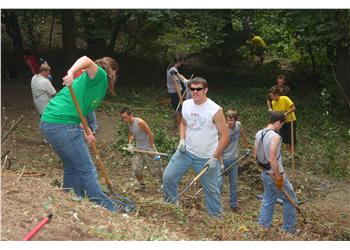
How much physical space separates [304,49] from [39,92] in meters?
11.7

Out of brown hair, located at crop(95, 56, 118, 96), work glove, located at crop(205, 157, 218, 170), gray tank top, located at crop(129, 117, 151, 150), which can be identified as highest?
brown hair, located at crop(95, 56, 118, 96)

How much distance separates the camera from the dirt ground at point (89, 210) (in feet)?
15.0

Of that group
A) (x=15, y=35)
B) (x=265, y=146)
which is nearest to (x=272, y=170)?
(x=265, y=146)

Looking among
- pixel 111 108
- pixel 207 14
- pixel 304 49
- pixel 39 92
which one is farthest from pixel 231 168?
pixel 304 49

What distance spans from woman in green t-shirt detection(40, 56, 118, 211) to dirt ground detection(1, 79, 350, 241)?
330 millimetres

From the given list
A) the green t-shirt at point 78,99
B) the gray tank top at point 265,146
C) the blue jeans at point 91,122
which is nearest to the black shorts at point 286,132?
the blue jeans at point 91,122

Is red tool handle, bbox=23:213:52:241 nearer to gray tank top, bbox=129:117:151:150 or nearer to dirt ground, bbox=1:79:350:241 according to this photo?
dirt ground, bbox=1:79:350:241

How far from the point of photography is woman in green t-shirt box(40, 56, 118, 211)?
221 inches

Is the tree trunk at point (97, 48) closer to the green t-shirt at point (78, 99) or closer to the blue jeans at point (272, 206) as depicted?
the blue jeans at point (272, 206)

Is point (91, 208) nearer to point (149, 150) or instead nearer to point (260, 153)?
point (260, 153)

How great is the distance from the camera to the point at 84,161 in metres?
5.78

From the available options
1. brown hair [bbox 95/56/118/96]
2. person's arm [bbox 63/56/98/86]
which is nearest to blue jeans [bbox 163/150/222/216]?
brown hair [bbox 95/56/118/96]

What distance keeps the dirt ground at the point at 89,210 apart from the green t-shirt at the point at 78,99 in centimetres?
71

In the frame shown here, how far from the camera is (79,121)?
579 cm
